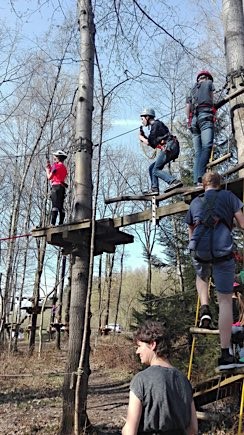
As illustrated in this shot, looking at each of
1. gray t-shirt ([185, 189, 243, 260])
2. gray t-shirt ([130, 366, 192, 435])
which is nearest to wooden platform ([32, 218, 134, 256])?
gray t-shirt ([185, 189, 243, 260])

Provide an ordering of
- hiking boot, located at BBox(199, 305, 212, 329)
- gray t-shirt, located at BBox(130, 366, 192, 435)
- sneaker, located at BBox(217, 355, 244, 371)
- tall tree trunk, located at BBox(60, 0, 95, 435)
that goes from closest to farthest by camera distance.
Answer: gray t-shirt, located at BBox(130, 366, 192, 435)
sneaker, located at BBox(217, 355, 244, 371)
hiking boot, located at BBox(199, 305, 212, 329)
tall tree trunk, located at BBox(60, 0, 95, 435)

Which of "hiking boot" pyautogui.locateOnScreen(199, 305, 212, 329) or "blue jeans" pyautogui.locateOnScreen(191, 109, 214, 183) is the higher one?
"blue jeans" pyautogui.locateOnScreen(191, 109, 214, 183)

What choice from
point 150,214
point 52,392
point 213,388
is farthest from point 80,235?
point 52,392

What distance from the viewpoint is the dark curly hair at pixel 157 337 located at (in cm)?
264

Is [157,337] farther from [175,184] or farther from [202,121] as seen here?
[202,121]

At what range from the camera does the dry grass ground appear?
7.26m

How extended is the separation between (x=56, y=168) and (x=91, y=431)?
14.1 feet

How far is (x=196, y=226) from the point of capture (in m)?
4.13

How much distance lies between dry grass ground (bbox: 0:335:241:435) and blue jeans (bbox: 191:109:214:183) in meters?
3.25

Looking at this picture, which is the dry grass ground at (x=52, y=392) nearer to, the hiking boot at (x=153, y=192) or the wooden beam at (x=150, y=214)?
the wooden beam at (x=150, y=214)

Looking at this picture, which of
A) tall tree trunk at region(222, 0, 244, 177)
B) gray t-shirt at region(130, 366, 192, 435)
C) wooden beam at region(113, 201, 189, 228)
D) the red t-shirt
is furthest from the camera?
the red t-shirt

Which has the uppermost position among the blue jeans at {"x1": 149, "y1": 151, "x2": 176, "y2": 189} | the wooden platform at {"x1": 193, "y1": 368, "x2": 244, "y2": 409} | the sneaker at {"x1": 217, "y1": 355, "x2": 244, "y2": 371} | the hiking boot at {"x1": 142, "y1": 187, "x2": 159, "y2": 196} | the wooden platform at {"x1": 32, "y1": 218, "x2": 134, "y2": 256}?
the blue jeans at {"x1": 149, "y1": 151, "x2": 176, "y2": 189}

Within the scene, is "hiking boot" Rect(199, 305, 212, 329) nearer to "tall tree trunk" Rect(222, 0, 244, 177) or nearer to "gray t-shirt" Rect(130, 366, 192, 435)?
"gray t-shirt" Rect(130, 366, 192, 435)

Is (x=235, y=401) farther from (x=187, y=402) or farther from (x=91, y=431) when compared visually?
(x=187, y=402)
